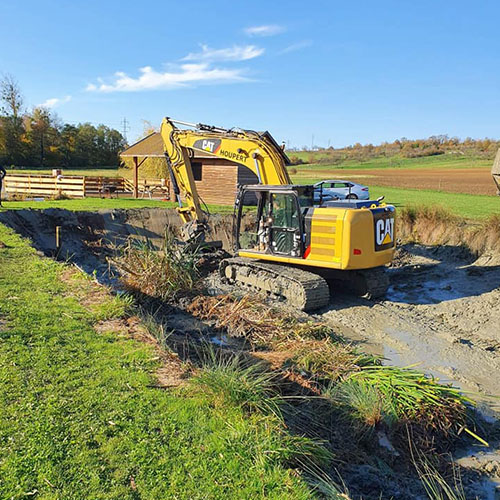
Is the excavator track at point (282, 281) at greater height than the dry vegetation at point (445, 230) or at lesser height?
lesser

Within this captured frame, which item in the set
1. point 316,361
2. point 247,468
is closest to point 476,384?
point 316,361

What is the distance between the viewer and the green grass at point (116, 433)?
3.44 metres

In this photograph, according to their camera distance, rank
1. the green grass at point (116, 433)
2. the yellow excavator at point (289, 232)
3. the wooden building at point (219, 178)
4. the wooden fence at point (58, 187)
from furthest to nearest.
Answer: the wooden fence at point (58, 187)
the wooden building at point (219, 178)
the yellow excavator at point (289, 232)
the green grass at point (116, 433)

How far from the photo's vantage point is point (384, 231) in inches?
417

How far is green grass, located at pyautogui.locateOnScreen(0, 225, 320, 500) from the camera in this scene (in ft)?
11.3

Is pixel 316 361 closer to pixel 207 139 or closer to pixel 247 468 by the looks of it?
pixel 247 468

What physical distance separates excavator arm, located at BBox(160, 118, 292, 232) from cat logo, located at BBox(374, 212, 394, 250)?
240 centimetres

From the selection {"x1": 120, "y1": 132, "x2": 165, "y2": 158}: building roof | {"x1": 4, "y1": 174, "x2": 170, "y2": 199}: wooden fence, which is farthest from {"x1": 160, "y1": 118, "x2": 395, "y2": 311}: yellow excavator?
{"x1": 4, "y1": 174, "x2": 170, "y2": 199}: wooden fence

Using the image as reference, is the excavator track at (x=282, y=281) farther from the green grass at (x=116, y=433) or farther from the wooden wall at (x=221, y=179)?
the wooden wall at (x=221, y=179)

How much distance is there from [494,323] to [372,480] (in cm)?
644

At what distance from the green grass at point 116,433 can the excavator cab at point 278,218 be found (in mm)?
5509

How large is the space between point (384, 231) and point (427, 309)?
78.7 inches

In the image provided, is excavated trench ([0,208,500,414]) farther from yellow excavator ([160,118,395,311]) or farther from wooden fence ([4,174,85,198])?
wooden fence ([4,174,85,198])

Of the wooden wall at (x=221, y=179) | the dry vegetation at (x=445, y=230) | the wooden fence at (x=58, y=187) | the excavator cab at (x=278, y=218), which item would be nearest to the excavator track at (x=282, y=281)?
the excavator cab at (x=278, y=218)
